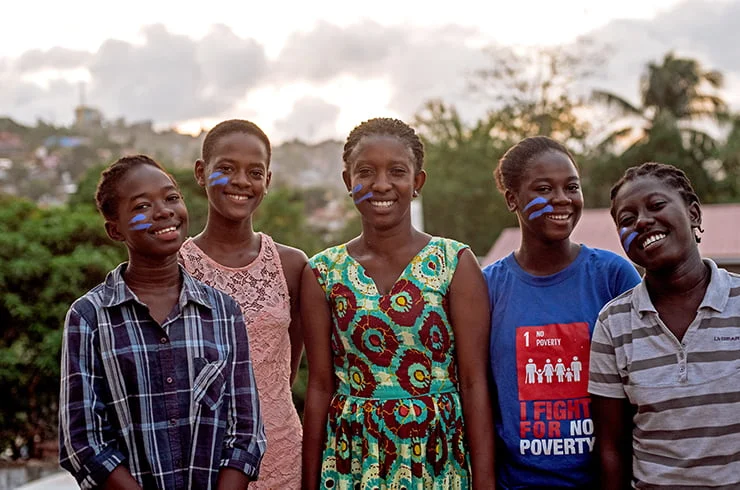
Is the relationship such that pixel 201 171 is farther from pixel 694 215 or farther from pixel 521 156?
pixel 694 215

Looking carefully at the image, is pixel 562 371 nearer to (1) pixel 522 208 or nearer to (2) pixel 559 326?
(2) pixel 559 326

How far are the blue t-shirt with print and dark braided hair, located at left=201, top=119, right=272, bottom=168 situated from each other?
1.05 meters

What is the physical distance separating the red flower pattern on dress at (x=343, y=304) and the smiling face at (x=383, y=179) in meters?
0.25

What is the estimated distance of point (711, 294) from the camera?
2.31 m

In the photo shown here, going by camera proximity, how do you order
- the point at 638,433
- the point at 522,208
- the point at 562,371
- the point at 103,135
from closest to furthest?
the point at 638,433, the point at 562,371, the point at 522,208, the point at 103,135

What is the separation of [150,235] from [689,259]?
1611mm

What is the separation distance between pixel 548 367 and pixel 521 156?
29.0 inches

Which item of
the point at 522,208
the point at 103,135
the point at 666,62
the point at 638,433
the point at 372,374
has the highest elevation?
the point at 103,135

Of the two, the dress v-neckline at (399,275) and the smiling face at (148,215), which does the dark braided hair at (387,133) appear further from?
the smiling face at (148,215)

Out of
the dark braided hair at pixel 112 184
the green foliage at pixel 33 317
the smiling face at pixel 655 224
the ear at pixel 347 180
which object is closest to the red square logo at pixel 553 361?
the smiling face at pixel 655 224

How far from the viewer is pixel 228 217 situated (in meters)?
2.89

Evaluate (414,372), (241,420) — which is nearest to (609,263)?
(414,372)

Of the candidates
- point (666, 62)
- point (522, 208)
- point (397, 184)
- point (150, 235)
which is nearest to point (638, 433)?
point (522, 208)

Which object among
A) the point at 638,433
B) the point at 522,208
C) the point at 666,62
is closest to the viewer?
the point at 638,433
